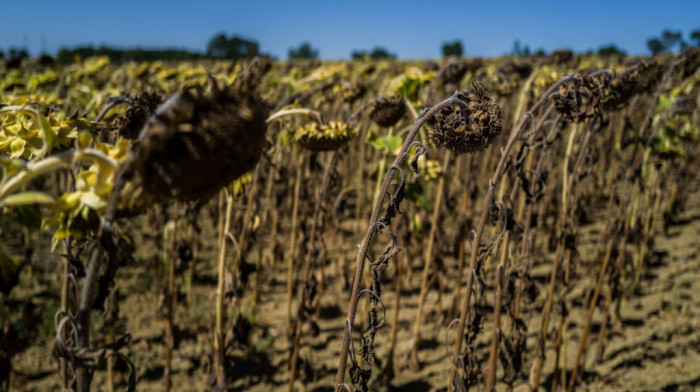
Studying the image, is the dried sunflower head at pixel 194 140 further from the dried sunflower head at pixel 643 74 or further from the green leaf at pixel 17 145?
the dried sunflower head at pixel 643 74

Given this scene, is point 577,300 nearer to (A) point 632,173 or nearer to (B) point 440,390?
(A) point 632,173

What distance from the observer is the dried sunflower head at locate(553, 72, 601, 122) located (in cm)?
197

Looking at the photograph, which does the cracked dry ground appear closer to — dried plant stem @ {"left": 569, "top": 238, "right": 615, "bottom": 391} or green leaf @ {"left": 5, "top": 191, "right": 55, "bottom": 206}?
dried plant stem @ {"left": 569, "top": 238, "right": 615, "bottom": 391}

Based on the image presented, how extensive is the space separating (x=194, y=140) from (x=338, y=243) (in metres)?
5.55

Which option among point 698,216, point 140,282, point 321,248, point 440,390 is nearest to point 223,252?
point 321,248

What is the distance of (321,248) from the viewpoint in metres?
3.65

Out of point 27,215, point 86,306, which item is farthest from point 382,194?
point 27,215

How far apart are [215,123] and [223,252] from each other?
1845mm

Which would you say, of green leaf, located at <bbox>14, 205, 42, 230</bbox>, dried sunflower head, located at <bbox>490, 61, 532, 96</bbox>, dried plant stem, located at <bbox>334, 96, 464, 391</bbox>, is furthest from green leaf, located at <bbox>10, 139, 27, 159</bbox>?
dried sunflower head, located at <bbox>490, 61, 532, 96</bbox>

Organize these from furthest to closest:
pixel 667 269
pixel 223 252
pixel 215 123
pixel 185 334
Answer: pixel 667 269 → pixel 185 334 → pixel 223 252 → pixel 215 123

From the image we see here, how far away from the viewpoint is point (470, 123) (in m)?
1.51

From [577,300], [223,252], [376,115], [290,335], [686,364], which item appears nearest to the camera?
[223,252]

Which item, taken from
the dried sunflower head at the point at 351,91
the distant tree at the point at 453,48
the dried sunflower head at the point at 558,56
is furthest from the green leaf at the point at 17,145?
the distant tree at the point at 453,48

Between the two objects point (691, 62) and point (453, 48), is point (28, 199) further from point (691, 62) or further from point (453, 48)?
point (453, 48)
